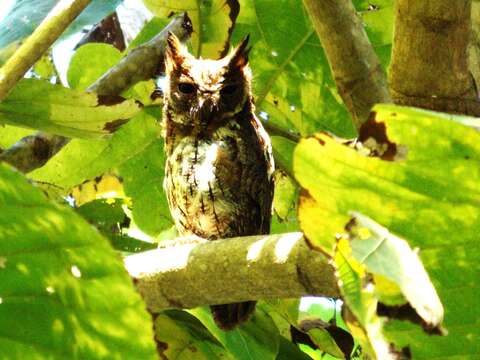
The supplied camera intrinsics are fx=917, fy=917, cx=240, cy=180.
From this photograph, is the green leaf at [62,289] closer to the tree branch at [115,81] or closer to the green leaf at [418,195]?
the green leaf at [418,195]

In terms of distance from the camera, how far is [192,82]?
12.1 ft

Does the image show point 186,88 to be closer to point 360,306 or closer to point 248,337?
point 248,337

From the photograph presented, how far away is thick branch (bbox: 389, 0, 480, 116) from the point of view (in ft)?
5.88

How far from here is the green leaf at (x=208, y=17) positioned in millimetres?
2639

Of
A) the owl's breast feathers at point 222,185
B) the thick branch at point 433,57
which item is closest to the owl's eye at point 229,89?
the owl's breast feathers at point 222,185

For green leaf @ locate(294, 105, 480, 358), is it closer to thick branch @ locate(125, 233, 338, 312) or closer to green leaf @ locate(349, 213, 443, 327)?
green leaf @ locate(349, 213, 443, 327)

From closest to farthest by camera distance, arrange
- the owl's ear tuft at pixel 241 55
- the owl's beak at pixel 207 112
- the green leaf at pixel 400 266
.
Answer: the green leaf at pixel 400 266, the owl's ear tuft at pixel 241 55, the owl's beak at pixel 207 112

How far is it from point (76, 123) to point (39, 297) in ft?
3.90

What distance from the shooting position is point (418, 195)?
97 cm

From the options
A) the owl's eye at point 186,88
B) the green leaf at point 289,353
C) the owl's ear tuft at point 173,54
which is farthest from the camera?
the owl's eye at point 186,88

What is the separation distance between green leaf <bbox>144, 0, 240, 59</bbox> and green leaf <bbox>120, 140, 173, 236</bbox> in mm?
563

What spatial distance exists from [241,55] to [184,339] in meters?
1.35

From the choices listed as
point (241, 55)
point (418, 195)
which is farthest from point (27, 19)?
point (418, 195)

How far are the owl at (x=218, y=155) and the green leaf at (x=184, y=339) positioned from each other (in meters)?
0.96
